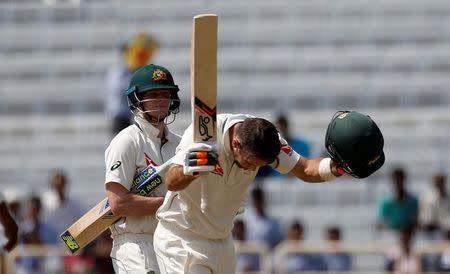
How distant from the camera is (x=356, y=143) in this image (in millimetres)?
6391

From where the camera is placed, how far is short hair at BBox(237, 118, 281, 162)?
243 inches

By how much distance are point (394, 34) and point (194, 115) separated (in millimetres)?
9444

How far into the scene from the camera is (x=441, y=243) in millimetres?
11922

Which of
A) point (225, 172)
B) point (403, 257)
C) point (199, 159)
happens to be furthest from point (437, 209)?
point (199, 159)

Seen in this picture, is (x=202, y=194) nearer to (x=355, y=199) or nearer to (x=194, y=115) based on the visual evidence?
(x=194, y=115)

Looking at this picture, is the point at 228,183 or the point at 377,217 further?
the point at 377,217

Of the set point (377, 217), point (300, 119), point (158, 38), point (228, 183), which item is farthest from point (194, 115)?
point (158, 38)

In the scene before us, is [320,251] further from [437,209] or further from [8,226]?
[8,226]

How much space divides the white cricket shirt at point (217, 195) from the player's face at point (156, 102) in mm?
625

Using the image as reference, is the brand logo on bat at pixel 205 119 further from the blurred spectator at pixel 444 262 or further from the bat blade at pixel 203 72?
the blurred spectator at pixel 444 262

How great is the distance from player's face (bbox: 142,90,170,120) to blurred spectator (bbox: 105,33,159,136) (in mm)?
5694

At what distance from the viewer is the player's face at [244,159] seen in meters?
6.23

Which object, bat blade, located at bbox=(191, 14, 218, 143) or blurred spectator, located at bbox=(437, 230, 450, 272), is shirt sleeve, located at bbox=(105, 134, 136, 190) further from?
blurred spectator, located at bbox=(437, 230, 450, 272)

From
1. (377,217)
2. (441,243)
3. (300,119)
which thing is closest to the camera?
(441,243)
